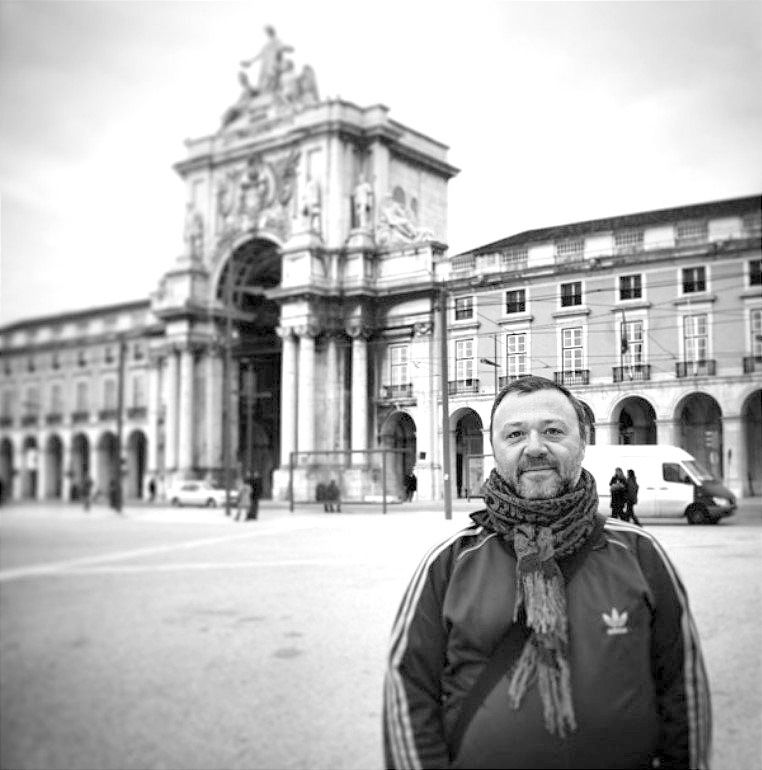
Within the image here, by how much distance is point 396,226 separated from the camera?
3.29m

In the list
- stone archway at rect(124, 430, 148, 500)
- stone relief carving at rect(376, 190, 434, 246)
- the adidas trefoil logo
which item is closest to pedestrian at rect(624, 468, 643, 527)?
the adidas trefoil logo

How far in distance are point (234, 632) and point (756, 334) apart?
7.19 feet

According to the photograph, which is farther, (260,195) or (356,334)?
(260,195)

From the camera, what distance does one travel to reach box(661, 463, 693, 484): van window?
2.87 m

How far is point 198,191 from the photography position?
384 cm

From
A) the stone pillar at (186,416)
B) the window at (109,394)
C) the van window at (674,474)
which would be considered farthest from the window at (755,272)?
the window at (109,394)

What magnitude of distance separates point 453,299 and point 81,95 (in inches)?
83.5

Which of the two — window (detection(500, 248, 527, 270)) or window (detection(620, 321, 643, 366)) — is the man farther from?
window (detection(500, 248, 527, 270))

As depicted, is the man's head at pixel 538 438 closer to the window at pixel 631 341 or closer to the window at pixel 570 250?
the window at pixel 631 341

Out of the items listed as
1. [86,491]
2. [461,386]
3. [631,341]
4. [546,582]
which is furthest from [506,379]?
[86,491]

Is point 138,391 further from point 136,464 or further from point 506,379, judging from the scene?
point 506,379

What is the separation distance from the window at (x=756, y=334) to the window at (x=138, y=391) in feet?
8.15

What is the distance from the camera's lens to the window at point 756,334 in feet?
9.32

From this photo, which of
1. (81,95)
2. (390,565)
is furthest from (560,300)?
(81,95)
